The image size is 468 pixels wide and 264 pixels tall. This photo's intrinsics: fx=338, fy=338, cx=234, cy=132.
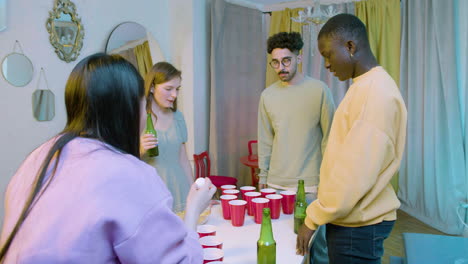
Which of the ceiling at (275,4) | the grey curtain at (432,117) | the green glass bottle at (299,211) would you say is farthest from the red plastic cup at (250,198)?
the ceiling at (275,4)

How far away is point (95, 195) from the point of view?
59cm

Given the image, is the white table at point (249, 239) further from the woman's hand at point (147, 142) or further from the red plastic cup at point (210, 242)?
the woman's hand at point (147, 142)

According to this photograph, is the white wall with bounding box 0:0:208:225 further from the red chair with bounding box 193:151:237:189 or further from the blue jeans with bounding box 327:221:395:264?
the blue jeans with bounding box 327:221:395:264

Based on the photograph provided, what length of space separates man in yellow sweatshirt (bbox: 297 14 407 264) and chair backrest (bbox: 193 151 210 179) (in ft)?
6.81

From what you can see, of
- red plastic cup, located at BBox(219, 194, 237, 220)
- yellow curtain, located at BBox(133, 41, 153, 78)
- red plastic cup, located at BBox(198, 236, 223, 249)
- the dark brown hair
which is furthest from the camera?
yellow curtain, located at BBox(133, 41, 153, 78)

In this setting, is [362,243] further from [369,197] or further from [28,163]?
[28,163]

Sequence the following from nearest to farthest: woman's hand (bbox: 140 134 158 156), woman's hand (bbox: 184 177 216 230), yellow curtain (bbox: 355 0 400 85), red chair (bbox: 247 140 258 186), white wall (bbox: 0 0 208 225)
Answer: woman's hand (bbox: 184 177 216 230), woman's hand (bbox: 140 134 158 156), white wall (bbox: 0 0 208 225), red chair (bbox: 247 140 258 186), yellow curtain (bbox: 355 0 400 85)

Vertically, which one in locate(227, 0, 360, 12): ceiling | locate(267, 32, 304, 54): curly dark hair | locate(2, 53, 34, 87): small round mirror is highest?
locate(227, 0, 360, 12): ceiling

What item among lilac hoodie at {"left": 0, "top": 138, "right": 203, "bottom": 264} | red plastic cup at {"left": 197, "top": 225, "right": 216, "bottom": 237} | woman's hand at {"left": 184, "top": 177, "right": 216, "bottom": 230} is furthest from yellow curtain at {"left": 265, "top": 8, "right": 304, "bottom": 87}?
lilac hoodie at {"left": 0, "top": 138, "right": 203, "bottom": 264}

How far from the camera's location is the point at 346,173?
1.17m

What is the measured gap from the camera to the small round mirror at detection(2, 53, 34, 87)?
205 centimetres

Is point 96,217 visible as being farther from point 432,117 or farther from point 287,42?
point 432,117

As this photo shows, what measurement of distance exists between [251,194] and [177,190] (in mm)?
557

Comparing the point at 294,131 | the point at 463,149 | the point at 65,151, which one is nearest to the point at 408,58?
the point at 463,149
